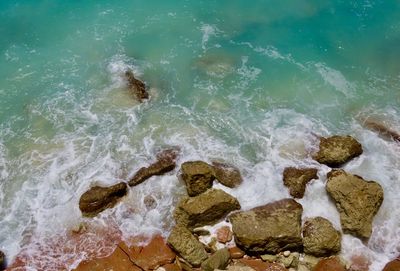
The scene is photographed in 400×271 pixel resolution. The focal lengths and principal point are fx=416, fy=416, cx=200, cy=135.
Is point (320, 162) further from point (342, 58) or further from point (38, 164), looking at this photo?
point (38, 164)

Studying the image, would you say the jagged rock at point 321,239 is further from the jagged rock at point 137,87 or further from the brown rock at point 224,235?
the jagged rock at point 137,87

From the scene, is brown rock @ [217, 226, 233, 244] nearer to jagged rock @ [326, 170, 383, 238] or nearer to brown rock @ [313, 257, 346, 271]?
brown rock @ [313, 257, 346, 271]

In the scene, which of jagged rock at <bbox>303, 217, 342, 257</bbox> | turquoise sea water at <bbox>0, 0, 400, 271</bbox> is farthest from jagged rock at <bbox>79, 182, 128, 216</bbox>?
jagged rock at <bbox>303, 217, 342, 257</bbox>

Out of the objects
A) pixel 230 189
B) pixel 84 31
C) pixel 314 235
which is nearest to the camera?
pixel 314 235

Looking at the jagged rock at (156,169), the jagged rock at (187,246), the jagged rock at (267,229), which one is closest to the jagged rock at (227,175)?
the jagged rock at (267,229)

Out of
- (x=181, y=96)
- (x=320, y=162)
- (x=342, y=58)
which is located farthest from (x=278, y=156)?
(x=342, y=58)
